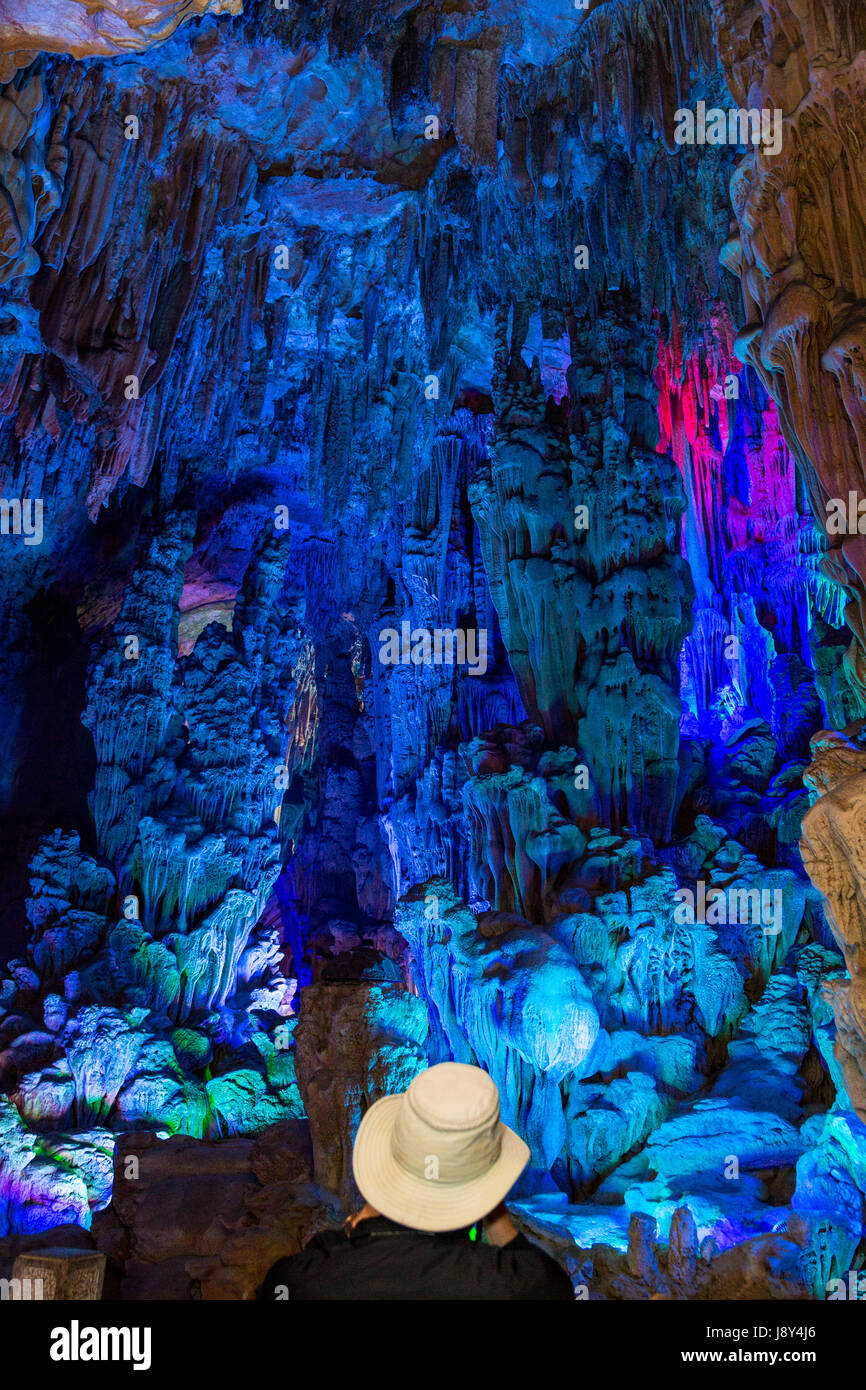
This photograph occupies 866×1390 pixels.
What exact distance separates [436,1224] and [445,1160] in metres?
0.10

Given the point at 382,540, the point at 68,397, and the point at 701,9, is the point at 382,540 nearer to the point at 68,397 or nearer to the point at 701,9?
the point at 68,397

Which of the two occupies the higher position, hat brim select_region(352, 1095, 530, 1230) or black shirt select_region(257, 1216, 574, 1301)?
hat brim select_region(352, 1095, 530, 1230)

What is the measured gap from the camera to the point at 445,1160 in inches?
70.0

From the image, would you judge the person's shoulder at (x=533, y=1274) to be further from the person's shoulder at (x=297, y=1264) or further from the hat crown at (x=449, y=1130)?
the person's shoulder at (x=297, y=1264)

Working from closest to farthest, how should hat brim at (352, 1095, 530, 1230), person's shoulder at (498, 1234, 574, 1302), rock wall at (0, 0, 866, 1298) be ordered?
person's shoulder at (498, 1234, 574, 1302) → hat brim at (352, 1095, 530, 1230) → rock wall at (0, 0, 866, 1298)

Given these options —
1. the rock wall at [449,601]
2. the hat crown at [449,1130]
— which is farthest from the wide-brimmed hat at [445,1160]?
the rock wall at [449,601]

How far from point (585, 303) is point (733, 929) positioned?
18.9ft

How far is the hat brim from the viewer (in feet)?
5.72

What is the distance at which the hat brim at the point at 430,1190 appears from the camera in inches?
68.6

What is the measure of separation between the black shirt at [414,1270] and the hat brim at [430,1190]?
32mm

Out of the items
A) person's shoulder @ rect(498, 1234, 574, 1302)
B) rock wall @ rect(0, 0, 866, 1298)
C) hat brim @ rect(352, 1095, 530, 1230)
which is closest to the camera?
person's shoulder @ rect(498, 1234, 574, 1302)

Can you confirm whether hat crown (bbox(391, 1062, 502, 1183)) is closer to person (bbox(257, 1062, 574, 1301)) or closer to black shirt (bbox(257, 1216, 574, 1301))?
person (bbox(257, 1062, 574, 1301))

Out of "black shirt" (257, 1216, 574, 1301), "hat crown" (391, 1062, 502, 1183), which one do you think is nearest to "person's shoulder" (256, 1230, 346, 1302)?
"black shirt" (257, 1216, 574, 1301)
